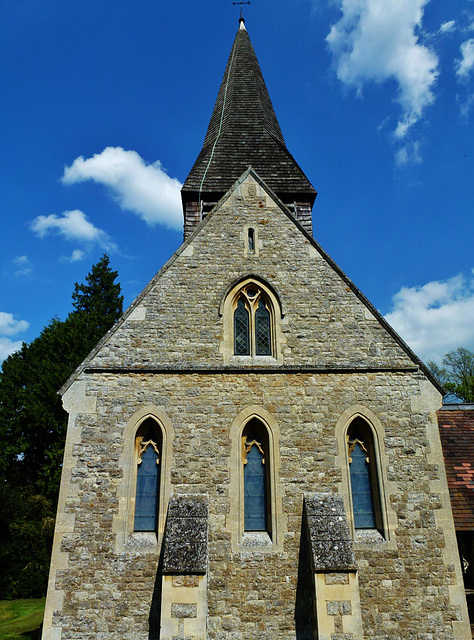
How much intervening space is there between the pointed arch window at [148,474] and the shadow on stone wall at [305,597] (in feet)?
8.07

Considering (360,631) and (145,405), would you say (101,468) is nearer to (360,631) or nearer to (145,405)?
(145,405)

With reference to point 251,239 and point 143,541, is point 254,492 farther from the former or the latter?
point 251,239

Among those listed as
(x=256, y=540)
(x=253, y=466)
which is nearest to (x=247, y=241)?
(x=253, y=466)

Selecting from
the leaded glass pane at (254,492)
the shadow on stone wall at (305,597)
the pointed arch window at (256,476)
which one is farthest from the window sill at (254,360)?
the shadow on stone wall at (305,597)

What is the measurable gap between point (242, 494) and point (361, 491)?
209cm

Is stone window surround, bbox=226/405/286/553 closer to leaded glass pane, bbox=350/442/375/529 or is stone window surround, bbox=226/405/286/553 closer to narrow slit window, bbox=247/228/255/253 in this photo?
leaded glass pane, bbox=350/442/375/529

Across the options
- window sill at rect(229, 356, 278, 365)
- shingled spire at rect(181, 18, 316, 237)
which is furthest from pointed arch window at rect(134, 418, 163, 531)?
shingled spire at rect(181, 18, 316, 237)

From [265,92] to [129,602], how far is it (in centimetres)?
1721

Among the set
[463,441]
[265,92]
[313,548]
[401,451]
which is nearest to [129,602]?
[313,548]

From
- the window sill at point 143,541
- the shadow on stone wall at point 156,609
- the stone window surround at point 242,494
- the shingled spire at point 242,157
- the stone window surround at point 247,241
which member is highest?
the shingled spire at point 242,157

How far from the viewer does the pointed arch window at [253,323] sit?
8.76 metres

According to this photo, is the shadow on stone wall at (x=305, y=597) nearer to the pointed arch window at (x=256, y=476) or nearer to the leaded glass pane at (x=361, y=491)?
the pointed arch window at (x=256, y=476)

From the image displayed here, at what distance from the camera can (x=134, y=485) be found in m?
7.76

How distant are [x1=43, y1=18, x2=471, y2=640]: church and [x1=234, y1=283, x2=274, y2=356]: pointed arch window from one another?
0.03m
